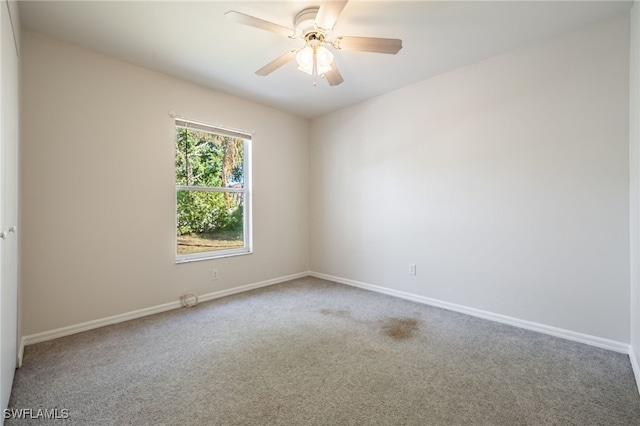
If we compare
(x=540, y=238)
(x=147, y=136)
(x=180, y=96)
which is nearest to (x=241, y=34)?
(x=180, y=96)

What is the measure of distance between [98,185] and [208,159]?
46.6 inches

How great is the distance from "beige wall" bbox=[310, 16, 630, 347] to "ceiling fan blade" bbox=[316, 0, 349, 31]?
1.80m

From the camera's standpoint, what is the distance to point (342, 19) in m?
2.23

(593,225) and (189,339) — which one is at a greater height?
(593,225)

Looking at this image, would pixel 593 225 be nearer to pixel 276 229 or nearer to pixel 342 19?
pixel 342 19

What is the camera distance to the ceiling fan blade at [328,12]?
168cm

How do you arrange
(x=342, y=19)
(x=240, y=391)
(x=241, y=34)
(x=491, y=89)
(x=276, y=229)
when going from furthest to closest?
1. (x=276, y=229)
2. (x=491, y=89)
3. (x=241, y=34)
4. (x=342, y=19)
5. (x=240, y=391)

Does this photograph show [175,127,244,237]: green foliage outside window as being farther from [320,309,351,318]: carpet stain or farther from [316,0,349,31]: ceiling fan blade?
[316,0,349,31]: ceiling fan blade

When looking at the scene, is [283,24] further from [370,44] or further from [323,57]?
[370,44]

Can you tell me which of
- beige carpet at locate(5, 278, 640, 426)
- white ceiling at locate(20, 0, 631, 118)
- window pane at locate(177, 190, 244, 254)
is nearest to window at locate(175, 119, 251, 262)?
window pane at locate(177, 190, 244, 254)

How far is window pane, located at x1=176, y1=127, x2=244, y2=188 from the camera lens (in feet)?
10.8

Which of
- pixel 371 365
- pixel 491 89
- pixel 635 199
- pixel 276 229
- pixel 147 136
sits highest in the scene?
pixel 491 89

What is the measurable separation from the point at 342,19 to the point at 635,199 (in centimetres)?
244

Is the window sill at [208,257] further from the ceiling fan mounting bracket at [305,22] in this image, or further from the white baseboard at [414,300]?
the ceiling fan mounting bracket at [305,22]
